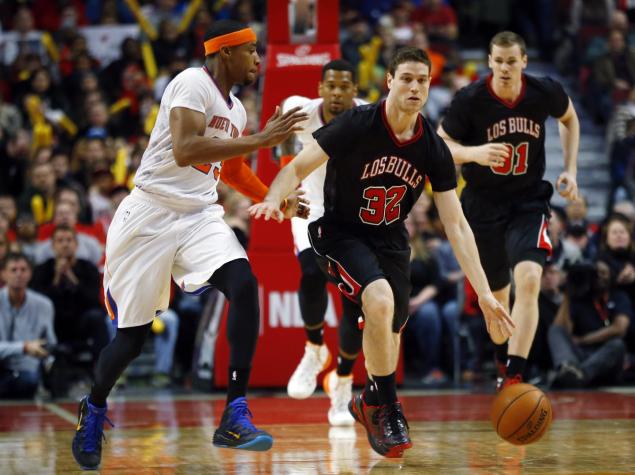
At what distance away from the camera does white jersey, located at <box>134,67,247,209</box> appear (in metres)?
5.55

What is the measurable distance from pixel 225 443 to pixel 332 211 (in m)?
1.54

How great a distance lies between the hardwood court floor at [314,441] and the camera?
5.63 metres

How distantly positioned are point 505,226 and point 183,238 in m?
2.71

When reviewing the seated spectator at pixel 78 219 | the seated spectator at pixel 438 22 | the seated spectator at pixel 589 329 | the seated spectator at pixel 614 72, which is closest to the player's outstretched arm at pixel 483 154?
the seated spectator at pixel 589 329

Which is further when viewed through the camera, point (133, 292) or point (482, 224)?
point (482, 224)

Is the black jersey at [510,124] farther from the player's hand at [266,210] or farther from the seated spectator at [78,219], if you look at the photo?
the seated spectator at [78,219]

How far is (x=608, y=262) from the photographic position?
34.6 feet

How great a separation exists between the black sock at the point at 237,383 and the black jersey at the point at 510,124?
2639 millimetres

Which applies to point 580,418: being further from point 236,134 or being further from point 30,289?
point 30,289

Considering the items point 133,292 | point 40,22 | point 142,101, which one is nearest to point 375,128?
point 133,292

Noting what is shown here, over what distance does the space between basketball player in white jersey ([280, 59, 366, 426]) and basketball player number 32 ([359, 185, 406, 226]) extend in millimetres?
1114

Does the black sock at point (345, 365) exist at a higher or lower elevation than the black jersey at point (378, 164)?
lower

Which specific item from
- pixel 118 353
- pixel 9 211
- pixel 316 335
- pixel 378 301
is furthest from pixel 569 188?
pixel 9 211

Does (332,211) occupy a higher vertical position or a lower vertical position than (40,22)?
lower
